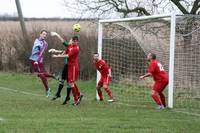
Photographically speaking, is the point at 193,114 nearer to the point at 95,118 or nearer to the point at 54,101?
the point at 95,118

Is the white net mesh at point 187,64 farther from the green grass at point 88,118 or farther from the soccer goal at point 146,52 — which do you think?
the green grass at point 88,118

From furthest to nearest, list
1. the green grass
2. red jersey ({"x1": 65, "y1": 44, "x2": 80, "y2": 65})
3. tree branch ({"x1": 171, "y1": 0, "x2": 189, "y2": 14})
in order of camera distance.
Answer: tree branch ({"x1": 171, "y1": 0, "x2": 189, "y2": 14})
red jersey ({"x1": 65, "y1": 44, "x2": 80, "y2": 65})
the green grass

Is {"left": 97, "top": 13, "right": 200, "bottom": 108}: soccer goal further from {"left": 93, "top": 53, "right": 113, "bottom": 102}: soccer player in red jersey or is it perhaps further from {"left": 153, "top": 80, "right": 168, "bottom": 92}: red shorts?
{"left": 93, "top": 53, "right": 113, "bottom": 102}: soccer player in red jersey

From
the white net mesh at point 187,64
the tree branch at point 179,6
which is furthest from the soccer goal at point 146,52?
the tree branch at point 179,6

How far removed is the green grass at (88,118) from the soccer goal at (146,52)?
1170 millimetres

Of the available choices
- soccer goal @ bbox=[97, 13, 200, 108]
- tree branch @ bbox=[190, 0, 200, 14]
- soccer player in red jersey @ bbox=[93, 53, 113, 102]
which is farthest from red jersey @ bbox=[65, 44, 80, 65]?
tree branch @ bbox=[190, 0, 200, 14]

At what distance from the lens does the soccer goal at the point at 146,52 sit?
57.5ft

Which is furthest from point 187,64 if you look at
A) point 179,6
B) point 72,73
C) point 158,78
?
point 179,6

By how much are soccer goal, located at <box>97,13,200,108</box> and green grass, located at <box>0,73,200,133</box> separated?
1170mm

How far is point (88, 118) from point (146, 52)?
6.67 meters

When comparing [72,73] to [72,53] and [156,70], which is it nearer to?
[72,53]

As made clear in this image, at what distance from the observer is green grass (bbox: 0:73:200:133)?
11.5 meters

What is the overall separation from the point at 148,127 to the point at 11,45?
25185 mm

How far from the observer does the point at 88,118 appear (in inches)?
523
